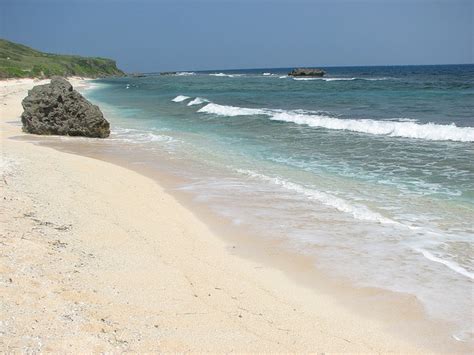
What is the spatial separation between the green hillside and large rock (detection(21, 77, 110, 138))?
2003 inches

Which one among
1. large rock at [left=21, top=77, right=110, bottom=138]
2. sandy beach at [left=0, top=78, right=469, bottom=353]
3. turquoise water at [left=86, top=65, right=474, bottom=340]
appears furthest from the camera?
large rock at [left=21, top=77, right=110, bottom=138]

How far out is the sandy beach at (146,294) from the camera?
4188 millimetres

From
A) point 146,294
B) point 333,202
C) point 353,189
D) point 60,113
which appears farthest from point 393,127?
point 146,294

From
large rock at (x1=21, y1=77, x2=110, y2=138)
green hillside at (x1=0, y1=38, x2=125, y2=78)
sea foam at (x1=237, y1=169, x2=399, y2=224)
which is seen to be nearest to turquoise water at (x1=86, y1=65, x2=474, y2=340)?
sea foam at (x1=237, y1=169, x2=399, y2=224)

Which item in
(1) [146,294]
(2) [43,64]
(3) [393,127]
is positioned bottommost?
(1) [146,294]

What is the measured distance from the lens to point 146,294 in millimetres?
5090

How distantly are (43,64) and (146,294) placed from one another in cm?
10226

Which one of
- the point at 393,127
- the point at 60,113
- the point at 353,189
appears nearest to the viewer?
the point at 353,189

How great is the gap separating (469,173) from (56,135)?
50.5 feet

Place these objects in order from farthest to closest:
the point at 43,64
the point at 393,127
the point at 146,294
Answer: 1. the point at 43,64
2. the point at 393,127
3. the point at 146,294

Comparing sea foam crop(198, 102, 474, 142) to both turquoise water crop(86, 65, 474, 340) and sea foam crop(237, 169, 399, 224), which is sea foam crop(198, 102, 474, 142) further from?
sea foam crop(237, 169, 399, 224)

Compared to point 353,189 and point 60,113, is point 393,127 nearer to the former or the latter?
point 353,189

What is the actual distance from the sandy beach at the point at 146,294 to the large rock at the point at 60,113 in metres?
10.6

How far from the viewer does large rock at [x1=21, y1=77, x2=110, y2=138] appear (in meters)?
18.2
